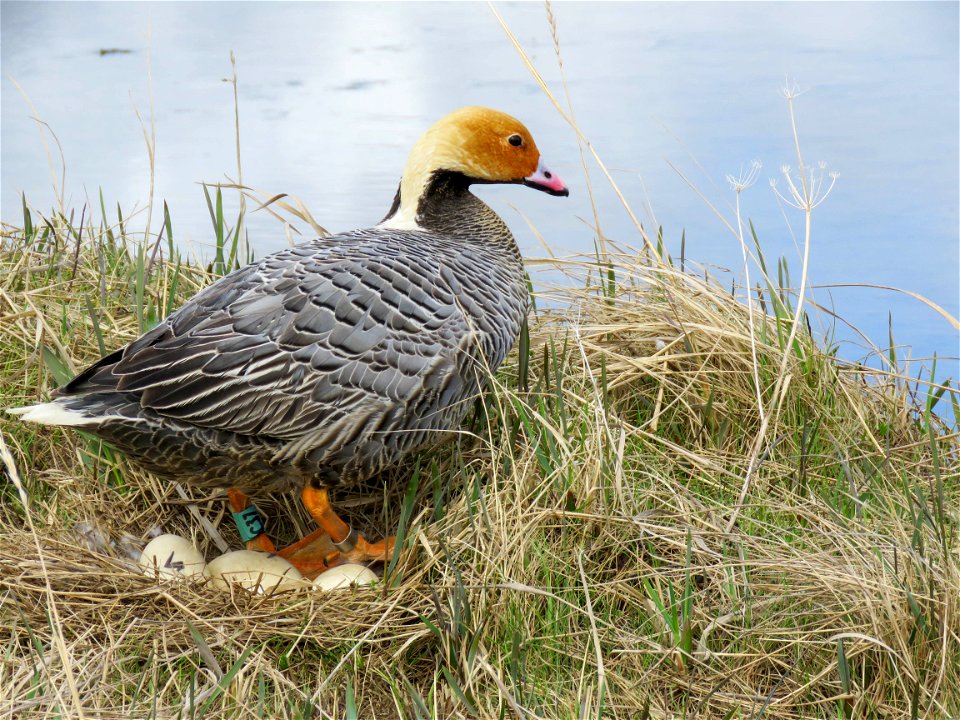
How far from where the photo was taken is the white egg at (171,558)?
3.39 m

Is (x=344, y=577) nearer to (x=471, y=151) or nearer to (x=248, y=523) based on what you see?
(x=248, y=523)

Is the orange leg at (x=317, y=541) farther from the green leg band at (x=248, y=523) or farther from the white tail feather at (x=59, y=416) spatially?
the white tail feather at (x=59, y=416)

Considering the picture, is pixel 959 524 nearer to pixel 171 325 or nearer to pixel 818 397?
pixel 818 397

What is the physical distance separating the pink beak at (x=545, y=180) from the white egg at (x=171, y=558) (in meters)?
1.87

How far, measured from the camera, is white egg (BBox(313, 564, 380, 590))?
333 centimetres

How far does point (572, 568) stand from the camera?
317 cm

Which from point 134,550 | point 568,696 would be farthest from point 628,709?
point 134,550

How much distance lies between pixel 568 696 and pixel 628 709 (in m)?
0.17

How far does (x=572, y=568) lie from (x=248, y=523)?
1199 millimetres

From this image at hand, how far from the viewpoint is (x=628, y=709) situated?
9.29ft

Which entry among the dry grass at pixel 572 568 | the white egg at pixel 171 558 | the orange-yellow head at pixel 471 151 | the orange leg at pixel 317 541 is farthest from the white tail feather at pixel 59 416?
the orange-yellow head at pixel 471 151

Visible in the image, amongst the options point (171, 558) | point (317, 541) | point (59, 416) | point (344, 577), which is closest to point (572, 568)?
point (344, 577)

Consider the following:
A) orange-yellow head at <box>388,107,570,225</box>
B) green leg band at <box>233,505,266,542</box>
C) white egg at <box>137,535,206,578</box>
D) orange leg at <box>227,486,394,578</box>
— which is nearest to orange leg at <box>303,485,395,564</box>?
orange leg at <box>227,486,394,578</box>

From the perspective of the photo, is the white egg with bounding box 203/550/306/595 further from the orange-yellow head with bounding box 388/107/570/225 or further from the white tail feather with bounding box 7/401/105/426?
the orange-yellow head with bounding box 388/107/570/225
